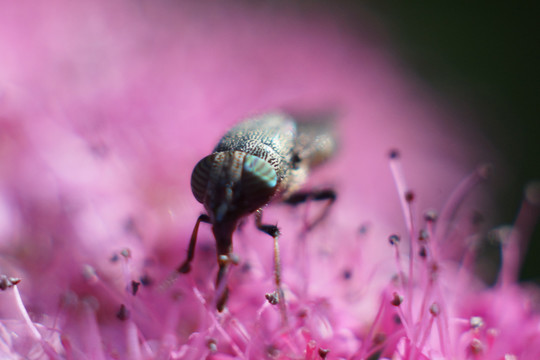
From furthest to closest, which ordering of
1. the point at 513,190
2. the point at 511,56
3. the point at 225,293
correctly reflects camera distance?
the point at 511,56, the point at 513,190, the point at 225,293

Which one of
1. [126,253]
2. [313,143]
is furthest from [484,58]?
[126,253]

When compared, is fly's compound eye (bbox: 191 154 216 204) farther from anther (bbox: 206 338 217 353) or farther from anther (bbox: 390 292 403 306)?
anther (bbox: 390 292 403 306)

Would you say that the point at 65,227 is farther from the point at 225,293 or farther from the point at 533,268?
the point at 533,268

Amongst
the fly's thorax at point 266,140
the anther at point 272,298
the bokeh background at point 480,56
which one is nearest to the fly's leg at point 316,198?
the fly's thorax at point 266,140

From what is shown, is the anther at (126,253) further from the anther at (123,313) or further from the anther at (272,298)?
the anther at (272,298)

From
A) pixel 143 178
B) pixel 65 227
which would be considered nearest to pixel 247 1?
pixel 143 178

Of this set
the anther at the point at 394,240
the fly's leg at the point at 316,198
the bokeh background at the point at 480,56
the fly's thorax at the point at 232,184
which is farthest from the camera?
the bokeh background at the point at 480,56

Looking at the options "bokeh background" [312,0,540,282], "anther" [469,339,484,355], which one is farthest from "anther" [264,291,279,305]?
"bokeh background" [312,0,540,282]

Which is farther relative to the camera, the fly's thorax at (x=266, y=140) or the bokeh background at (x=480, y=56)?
the bokeh background at (x=480, y=56)
